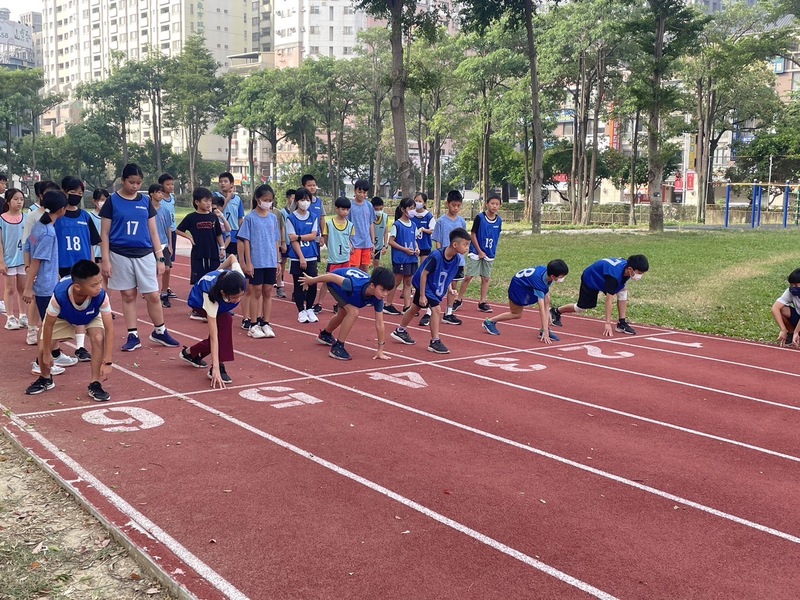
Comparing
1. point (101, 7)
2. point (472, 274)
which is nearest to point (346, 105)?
point (472, 274)

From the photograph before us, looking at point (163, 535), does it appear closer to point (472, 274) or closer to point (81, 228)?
point (81, 228)

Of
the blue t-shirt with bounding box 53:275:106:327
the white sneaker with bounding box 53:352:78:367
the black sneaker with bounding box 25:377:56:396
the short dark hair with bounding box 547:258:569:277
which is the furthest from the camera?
the short dark hair with bounding box 547:258:569:277

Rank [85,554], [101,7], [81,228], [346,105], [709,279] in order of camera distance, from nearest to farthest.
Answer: [85,554] < [81,228] < [709,279] < [346,105] < [101,7]

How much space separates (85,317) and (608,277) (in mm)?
6453

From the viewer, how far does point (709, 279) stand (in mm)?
16203

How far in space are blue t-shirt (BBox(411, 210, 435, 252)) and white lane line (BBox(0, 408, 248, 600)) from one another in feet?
22.5

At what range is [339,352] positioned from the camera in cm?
853

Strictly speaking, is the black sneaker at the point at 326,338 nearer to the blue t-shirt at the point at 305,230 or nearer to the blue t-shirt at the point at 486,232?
the blue t-shirt at the point at 305,230

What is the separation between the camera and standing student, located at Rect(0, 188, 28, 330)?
9086 millimetres

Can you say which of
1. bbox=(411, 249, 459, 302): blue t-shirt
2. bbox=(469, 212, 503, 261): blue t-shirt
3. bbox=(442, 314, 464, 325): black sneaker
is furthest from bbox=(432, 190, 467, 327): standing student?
bbox=(411, 249, 459, 302): blue t-shirt

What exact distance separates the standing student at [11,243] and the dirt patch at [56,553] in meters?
4.99

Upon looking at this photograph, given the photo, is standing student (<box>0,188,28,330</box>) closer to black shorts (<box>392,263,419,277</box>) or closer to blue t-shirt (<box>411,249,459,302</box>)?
blue t-shirt (<box>411,249,459,302</box>)

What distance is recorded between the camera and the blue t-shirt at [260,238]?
31.5ft

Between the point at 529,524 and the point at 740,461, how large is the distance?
2.04m
